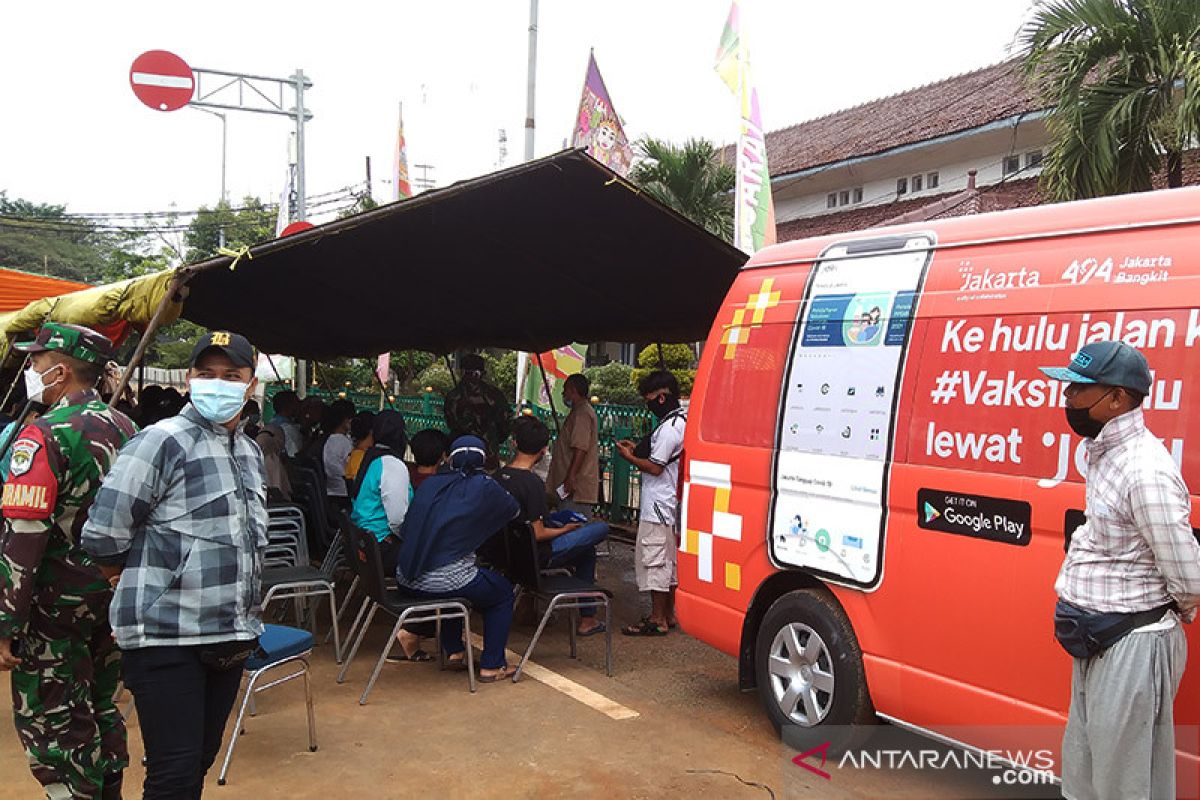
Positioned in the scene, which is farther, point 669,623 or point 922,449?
point 669,623

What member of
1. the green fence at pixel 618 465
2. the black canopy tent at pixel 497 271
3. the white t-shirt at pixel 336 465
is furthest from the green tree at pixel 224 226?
the white t-shirt at pixel 336 465

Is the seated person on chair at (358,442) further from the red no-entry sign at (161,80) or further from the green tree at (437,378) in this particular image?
the green tree at (437,378)

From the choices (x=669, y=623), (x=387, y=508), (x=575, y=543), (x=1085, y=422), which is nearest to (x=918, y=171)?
(x=669, y=623)

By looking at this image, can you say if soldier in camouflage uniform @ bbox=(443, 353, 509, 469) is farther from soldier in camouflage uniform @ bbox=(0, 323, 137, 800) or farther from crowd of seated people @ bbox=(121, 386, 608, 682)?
soldier in camouflage uniform @ bbox=(0, 323, 137, 800)

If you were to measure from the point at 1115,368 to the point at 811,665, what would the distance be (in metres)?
2.04

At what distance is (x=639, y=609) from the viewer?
7086 millimetres

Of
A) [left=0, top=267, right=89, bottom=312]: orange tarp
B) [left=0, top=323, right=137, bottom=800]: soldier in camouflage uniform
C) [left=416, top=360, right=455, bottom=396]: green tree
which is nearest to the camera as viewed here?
[left=0, top=323, right=137, bottom=800]: soldier in camouflage uniform

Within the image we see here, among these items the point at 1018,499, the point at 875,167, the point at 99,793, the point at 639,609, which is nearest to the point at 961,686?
the point at 1018,499

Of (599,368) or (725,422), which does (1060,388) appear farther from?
(599,368)

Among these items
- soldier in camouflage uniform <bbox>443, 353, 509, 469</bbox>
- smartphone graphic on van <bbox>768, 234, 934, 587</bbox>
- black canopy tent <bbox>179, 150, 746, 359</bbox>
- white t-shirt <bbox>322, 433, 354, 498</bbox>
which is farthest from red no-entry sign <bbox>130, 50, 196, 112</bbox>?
smartphone graphic on van <bbox>768, 234, 934, 587</bbox>

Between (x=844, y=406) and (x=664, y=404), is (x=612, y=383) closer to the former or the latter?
(x=664, y=404)

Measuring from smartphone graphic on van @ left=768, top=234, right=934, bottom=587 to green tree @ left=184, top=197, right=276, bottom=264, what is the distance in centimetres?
3747

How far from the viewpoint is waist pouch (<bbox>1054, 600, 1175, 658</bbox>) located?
260cm

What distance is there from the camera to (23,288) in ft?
35.0
